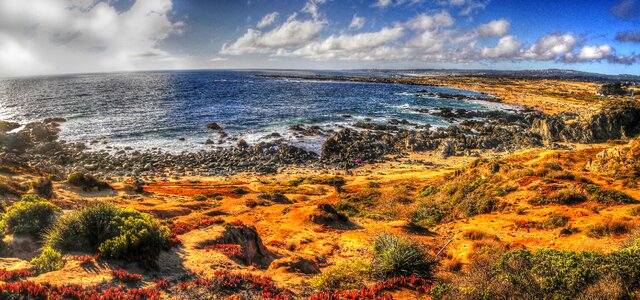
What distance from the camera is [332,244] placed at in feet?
50.9

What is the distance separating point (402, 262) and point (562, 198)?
12216mm

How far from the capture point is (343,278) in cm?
1002

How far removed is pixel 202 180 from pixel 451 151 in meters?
30.8

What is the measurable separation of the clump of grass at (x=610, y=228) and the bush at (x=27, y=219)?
68.0ft

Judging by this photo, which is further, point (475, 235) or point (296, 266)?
point (475, 235)

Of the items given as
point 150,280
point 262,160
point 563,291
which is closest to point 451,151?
point 262,160

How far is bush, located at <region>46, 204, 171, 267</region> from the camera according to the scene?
30.7ft

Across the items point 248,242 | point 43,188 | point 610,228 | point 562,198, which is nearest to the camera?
point 610,228

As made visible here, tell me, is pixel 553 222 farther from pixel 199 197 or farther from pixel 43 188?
pixel 43 188

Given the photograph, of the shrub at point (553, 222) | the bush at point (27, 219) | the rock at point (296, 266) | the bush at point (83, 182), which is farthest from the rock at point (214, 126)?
the shrub at point (553, 222)

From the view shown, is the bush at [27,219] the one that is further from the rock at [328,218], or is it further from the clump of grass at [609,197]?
the clump of grass at [609,197]

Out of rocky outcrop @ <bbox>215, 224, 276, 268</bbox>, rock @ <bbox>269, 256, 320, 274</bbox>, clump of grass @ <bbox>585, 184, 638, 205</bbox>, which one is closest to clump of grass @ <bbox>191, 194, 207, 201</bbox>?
rocky outcrop @ <bbox>215, 224, 276, 268</bbox>

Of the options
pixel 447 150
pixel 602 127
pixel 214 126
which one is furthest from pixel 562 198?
pixel 214 126

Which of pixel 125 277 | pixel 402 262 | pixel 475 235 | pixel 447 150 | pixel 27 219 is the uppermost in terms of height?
pixel 27 219
